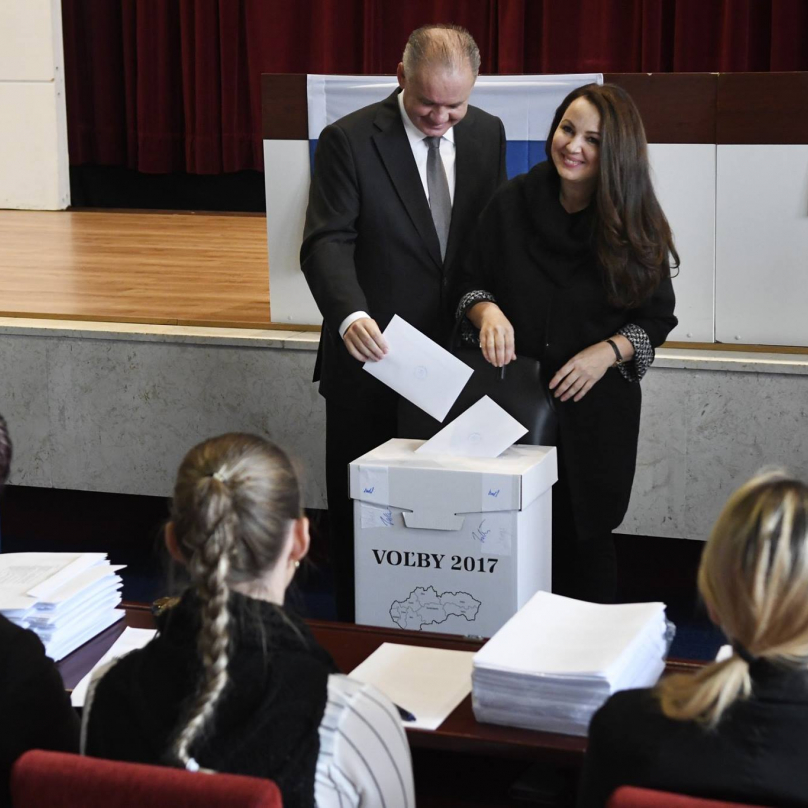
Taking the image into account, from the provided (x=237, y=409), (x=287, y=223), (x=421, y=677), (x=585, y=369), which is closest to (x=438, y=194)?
(x=585, y=369)

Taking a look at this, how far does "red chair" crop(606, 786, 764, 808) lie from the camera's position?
41.7 inches

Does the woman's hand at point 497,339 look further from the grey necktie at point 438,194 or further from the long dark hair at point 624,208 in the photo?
the grey necktie at point 438,194

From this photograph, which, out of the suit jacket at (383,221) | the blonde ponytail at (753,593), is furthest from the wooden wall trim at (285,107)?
the blonde ponytail at (753,593)

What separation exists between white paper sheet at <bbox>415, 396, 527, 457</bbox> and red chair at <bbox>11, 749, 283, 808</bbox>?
4.25 ft

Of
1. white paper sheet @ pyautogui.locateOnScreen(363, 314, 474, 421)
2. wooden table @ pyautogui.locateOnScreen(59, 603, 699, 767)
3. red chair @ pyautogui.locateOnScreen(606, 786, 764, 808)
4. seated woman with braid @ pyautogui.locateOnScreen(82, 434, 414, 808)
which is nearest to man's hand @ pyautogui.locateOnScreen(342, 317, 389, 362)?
white paper sheet @ pyautogui.locateOnScreen(363, 314, 474, 421)

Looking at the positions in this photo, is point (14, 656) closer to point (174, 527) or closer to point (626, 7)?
point (174, 527)

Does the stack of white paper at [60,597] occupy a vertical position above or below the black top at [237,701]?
below

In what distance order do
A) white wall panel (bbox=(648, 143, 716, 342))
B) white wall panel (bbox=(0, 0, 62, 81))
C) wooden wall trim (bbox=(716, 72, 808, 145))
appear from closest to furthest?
wooden wall trim (bbox=(716, 72, 808, 145)) → white wall panel (bbox=(648, 143, 716, 342)) → white wall panel (bbox=(0, 0, 62, 81))

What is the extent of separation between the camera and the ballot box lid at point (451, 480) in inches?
90.4

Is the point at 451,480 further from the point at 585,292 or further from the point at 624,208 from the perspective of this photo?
the point at 624,208

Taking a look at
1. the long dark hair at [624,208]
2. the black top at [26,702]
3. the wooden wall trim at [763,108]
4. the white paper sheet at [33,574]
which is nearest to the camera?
the black top at [26,702]

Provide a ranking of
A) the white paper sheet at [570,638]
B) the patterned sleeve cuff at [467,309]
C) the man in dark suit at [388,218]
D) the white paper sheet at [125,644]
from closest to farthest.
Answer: the white paper sheet at [570,638]
the white paper sheet at [125,644]
the patterned sleeve cuff at [467,309]
the man in dark suit at [388,218]

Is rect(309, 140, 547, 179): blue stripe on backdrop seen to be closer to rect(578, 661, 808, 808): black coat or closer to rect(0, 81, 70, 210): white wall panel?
rect(578, 661, 808, 808): black coat

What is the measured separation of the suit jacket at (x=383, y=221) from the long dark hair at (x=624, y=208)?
35cm
